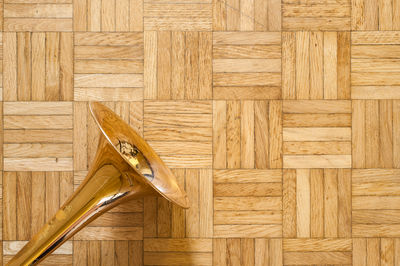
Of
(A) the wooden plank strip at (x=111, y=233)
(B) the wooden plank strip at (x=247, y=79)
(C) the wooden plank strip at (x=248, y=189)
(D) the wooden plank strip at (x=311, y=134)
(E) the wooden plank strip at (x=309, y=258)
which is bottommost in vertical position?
(E) the wooden plank strip at (x=309, y=258)

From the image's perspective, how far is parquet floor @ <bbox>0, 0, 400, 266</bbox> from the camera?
1.00 m

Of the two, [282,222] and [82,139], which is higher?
[82,139]

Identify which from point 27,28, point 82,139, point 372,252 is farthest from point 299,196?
point 27,28

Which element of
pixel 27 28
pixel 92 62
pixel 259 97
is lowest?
pixel 259 97

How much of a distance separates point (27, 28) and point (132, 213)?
2.25 feet

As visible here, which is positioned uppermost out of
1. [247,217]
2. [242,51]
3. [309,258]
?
[242,51]

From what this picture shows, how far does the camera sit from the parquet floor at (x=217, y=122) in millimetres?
1000

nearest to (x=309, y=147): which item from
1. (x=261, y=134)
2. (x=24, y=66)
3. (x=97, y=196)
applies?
(x=261, y=134)

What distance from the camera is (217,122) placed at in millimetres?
1010

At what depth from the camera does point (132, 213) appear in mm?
1000

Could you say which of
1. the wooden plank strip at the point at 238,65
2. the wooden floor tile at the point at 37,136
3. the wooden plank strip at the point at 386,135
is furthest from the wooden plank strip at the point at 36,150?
the wooden plank strip at the point at 386,135

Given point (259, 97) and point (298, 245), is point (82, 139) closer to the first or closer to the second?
point (259, 97)

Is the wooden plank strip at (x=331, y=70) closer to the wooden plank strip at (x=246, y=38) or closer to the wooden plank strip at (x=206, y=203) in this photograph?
the wooden plank strip at (x=246, y=38)

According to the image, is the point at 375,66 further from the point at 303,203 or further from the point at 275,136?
the point at 303,203
